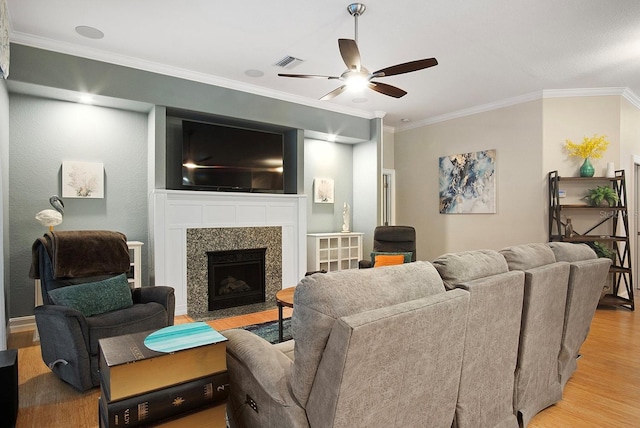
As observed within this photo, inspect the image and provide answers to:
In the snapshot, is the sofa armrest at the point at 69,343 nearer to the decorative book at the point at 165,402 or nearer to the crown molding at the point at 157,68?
the decorative book at the point at 165,402

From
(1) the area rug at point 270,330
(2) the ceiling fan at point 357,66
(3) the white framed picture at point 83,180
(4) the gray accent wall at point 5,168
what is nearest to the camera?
(2) the ceiling fan at point 357,66

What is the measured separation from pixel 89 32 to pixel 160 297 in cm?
244

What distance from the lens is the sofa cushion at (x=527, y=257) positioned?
2018 millimetres

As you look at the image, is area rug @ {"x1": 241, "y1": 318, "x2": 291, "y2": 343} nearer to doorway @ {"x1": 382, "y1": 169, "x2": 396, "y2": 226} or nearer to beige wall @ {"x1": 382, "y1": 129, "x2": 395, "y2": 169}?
doorway @ {"x1": 382, "y1": 169, "x2": 396, "y2": 226}

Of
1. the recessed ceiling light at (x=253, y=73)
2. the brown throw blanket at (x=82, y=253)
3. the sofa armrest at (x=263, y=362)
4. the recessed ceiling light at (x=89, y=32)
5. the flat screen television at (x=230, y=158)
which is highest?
the recessed ceiling light at (x=89, y=32)

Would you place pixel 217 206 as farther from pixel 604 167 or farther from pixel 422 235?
Answer: pixel 604 167

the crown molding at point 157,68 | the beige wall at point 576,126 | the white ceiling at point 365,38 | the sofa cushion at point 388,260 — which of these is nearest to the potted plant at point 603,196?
the beige wall at point 576,126

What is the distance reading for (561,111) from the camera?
4828mm

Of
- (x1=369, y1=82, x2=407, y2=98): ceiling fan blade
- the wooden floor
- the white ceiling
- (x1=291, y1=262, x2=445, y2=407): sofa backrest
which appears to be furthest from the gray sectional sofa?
the white ceiling

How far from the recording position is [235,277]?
4750mm

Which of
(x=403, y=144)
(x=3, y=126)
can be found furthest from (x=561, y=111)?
(x=3, y=126)

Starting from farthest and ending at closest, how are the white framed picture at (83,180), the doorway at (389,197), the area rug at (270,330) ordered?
1. the doorway at (389,197)
2. the white framed picture at (83,180)
3. the area rug at (270,330)

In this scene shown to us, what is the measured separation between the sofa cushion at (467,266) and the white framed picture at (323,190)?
3.94 m

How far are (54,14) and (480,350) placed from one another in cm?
390
